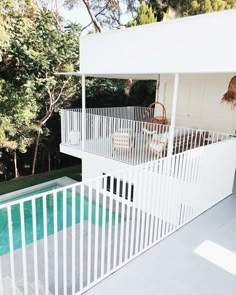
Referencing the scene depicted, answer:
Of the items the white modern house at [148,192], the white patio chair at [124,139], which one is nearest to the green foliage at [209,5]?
the white modern house at [148,192]

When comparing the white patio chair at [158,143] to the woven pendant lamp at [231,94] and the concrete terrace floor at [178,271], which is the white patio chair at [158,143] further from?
the woven pendant lamp at [231,94]

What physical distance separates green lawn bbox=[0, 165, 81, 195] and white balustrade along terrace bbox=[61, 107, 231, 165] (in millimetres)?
3506

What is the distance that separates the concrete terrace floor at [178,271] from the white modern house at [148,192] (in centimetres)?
2

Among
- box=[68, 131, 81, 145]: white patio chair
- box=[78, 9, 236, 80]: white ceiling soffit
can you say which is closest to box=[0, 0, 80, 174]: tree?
box=[68, 131, 81, 145]: white patio chair

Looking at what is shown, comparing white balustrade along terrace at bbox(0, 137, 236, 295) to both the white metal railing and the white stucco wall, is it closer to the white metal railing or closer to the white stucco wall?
the white stucco wall

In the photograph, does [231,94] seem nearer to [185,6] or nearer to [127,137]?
[127,137]

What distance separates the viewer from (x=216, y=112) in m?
9.66

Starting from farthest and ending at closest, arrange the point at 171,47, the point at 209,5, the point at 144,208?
the point at 209,5, the point at 171,47, the point at 144,208

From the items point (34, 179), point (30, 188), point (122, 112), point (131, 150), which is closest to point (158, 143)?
point (131, 150)

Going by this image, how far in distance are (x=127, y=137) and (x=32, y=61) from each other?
6955mm

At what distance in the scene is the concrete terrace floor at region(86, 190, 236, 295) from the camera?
11.9 ft

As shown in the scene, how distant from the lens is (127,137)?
330 inches

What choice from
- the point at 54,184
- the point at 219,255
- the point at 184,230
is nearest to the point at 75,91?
the point at 54,184

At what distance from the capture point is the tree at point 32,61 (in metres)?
11.2
